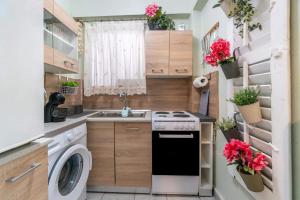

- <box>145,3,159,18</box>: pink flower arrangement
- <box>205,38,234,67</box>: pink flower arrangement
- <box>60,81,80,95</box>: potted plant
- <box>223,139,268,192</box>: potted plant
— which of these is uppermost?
<box>145,3,159,18</box>: pink flower arrangement

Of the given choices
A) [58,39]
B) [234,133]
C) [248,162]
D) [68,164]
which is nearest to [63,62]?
[58,39]

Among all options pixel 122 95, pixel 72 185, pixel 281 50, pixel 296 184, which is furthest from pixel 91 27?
pixel 296 184

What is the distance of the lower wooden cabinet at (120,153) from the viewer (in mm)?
2188

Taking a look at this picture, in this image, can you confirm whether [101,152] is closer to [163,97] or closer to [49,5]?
[163,97]

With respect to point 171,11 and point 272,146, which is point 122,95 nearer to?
point 171,11

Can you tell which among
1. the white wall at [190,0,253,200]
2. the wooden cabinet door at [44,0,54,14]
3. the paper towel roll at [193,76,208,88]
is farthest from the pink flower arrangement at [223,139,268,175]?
the wooden cabinet door at [44,0,54,14]

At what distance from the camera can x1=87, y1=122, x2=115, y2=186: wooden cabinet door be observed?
221 centimetres

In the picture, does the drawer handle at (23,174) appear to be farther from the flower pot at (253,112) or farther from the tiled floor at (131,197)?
the tiled floor at (131,197)

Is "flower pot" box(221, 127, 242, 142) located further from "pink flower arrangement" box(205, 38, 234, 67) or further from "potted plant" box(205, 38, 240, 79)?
"pink flower arrangement" box(205, 38, 234, 67)

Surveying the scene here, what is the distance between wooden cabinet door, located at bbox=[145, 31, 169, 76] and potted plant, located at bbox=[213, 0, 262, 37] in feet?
4.06

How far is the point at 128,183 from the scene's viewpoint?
2197mm

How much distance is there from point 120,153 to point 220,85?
1.30 m

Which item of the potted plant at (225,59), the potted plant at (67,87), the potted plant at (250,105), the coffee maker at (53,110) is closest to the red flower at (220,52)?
the potted plant at (225,59)

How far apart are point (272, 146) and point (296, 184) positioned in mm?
187
